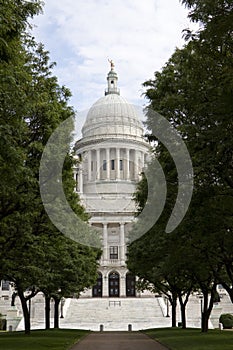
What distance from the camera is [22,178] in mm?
19297

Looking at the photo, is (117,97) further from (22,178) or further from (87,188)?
(22,178)

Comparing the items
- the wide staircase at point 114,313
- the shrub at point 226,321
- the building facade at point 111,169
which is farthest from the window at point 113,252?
the shrub at point 226,321

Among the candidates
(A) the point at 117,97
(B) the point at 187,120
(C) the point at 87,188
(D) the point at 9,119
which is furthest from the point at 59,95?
(A) the point at 117,97

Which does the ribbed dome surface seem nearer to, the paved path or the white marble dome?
the white marble dome

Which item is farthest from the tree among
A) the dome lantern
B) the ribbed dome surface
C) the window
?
the dome lantern

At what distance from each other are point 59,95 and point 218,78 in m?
10.5

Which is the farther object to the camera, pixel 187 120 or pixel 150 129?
pixel 150 129

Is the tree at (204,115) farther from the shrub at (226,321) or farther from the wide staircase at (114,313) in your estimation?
the wide staircase at (114,313)

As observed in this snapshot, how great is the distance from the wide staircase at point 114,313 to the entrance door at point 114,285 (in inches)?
684

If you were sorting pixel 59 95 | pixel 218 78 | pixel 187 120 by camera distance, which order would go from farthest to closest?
pixel 59 95, pixel 187 120, pixel 218 78

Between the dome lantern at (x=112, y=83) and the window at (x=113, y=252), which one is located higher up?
the dome lantern at (x=112, y=83)

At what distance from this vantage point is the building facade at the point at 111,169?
347 feet

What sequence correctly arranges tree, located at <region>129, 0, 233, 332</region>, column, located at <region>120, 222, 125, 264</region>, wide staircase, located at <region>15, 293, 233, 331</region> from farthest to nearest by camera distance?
column, located at <region>120, 222, 125, 264</region>
wide staircase, located at <region>15, 293, 233, 331</region>
tree, located at <region>129, 0, 233, 332</region>

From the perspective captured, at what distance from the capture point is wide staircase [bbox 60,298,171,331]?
6419 cm
